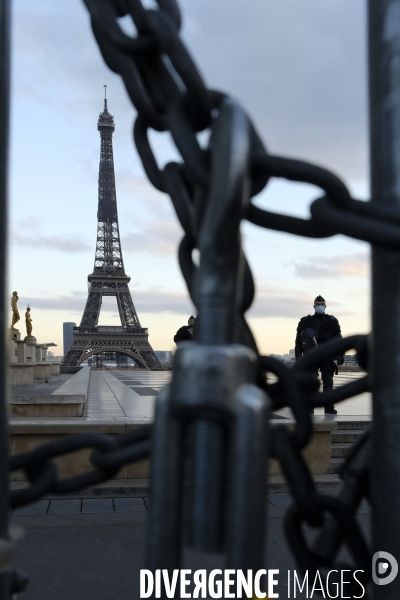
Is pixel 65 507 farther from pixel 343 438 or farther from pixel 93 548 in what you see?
pixel 343 438

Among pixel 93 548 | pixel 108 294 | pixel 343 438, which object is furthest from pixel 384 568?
pixel 108 294

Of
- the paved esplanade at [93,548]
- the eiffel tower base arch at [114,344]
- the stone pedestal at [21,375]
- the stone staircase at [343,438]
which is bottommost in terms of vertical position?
the paved esplanade at [93,548]

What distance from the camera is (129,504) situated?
5766mm

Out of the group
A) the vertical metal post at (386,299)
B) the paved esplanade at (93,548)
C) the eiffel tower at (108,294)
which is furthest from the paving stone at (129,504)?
the eiffel tower at (108,294)

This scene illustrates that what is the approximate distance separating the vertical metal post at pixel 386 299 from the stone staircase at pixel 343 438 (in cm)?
623

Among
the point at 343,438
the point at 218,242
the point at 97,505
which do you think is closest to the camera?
the point at 218,242

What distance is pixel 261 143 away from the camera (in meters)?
0.77

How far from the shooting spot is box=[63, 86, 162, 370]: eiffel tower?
165 feet

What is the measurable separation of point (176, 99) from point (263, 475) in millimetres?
478

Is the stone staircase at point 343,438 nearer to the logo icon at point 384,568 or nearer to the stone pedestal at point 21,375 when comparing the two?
the logo icon at point 384,568

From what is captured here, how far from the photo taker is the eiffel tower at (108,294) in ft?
165

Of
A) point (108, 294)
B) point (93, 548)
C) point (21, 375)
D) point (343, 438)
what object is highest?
point (108, 294)

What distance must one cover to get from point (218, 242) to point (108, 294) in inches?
2116

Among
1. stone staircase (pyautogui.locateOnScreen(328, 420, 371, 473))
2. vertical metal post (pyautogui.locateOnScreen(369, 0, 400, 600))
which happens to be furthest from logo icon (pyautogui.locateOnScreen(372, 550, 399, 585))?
stone staircase (pyautogui.locateOnScreen(328, 420, 371, 473))
